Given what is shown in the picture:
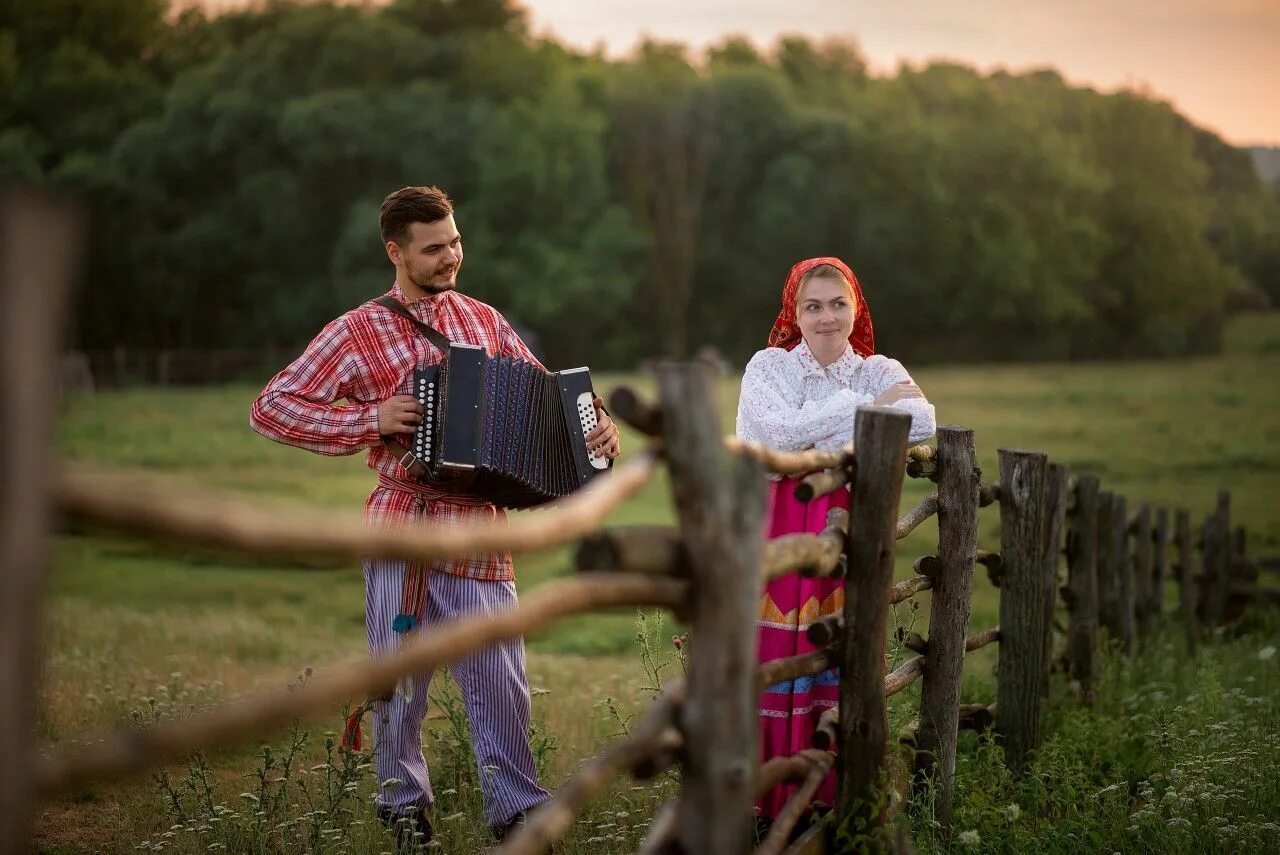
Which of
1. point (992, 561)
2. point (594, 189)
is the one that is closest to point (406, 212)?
point (992, 561)

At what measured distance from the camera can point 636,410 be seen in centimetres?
262

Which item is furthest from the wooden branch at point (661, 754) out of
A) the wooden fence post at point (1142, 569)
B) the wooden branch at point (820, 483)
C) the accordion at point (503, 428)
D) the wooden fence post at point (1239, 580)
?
the wooden fence post at point (1239, 580)

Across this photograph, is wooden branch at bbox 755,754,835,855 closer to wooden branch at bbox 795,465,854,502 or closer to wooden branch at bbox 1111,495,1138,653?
wooden branch at bbox 795,465,854,502

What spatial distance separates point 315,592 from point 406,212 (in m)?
8.45

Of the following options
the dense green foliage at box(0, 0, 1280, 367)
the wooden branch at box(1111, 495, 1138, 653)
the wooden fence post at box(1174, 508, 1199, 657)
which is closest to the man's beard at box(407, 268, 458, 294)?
the wooden branch at box(1111, 495, 1138, 653)

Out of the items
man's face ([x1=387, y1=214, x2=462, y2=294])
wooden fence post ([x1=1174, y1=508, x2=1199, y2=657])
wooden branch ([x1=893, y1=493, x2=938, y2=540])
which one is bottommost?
wooden fence post ([x1=1174, y1=508, x2=1199, y2=657])

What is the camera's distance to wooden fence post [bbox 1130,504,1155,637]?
8906 mm

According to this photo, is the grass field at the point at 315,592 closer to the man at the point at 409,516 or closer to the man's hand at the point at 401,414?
the man at the point at 409,516

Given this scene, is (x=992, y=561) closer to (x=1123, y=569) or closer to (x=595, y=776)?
(x=1123, y=569)

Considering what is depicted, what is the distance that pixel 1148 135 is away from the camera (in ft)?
202

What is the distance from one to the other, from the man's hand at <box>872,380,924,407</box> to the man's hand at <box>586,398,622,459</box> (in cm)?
91

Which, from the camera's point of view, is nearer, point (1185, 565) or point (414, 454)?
point (414, 454)

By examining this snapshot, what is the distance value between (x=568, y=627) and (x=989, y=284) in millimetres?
47679

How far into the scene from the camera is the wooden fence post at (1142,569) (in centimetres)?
891
